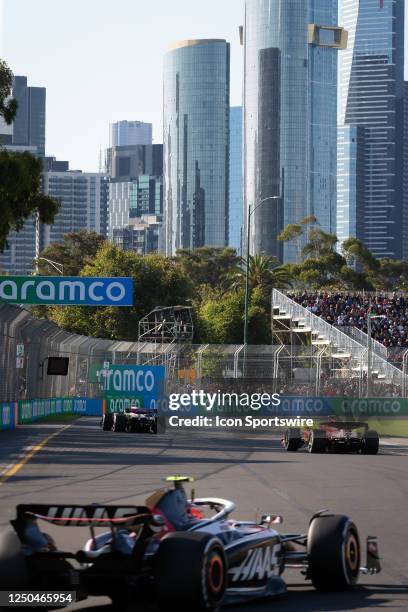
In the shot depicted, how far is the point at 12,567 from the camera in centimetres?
808

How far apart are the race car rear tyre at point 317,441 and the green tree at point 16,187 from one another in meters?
11.6

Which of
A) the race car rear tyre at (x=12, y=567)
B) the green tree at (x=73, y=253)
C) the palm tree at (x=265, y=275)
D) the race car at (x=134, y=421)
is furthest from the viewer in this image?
the green tree at (x=73, y=253)

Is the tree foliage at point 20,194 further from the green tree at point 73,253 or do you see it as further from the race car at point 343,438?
the green tree at point 73,253

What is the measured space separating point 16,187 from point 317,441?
1190 cm

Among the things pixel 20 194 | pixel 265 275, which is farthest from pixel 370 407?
pixel 265 275

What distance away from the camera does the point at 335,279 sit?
137250 millimetres

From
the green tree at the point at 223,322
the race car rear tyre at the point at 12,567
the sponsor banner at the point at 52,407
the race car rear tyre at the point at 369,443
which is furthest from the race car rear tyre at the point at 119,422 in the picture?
the green tree at the point at 223,322

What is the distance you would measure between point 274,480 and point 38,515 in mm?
12797

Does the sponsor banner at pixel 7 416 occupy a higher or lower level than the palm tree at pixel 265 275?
lower

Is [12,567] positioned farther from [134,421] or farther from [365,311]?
[365,311]

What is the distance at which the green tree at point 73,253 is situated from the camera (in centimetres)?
12475

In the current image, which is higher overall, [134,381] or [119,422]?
[134,381]

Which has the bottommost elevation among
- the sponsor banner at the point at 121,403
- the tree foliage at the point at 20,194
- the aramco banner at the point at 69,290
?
the sponsor banner at the point at 121,403

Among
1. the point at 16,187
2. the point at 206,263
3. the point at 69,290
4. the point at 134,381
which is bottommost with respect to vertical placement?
the point at 134,381
